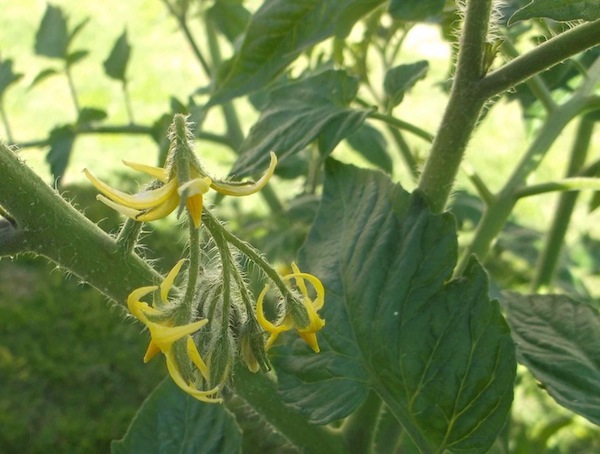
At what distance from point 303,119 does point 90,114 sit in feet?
1.70

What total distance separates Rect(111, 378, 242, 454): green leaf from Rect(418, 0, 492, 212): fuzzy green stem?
265 millimetres

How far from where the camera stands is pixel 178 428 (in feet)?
2.37

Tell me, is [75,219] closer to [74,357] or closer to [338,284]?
[338,284]

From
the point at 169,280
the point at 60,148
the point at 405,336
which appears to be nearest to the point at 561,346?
the point at 405,336

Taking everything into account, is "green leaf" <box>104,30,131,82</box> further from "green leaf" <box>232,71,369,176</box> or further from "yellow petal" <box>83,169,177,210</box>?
"yellow petal" <box>83,169,177,210</box>

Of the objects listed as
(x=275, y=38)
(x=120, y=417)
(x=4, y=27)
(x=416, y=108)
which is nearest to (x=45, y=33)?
(x=275, y=38)

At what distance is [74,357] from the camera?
2.11m

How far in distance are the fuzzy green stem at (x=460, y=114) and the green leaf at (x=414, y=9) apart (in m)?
0.13

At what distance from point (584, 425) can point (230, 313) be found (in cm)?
163

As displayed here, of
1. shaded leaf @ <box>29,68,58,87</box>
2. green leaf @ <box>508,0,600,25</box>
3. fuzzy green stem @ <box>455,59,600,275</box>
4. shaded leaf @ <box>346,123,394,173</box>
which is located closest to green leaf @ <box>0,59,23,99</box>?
shaded leaf @ <box>29,68,58,87</box>

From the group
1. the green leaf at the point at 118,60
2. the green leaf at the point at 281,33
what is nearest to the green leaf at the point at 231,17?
the green leaf at the point at 118,60

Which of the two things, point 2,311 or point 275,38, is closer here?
point 275,38

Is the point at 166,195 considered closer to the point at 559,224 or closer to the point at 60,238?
the point at 60,238

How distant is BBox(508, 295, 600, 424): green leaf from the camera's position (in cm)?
63
